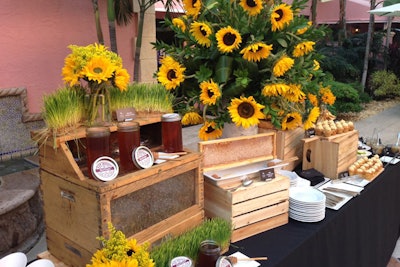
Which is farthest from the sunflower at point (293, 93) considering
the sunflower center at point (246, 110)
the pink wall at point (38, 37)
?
the pink wall at point (38, 37)

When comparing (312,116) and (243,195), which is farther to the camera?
(312,116)

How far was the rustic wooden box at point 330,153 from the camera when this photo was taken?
2320 millimetres

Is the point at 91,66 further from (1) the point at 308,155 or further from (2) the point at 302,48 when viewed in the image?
(1) the point at 308,155

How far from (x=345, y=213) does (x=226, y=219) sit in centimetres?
79

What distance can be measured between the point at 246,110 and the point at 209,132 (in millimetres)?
298

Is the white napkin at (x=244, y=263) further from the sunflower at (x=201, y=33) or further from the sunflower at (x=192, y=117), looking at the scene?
A: the sunflower at (x=201, y=33)

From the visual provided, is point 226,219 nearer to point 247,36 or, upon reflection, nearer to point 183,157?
point 183,157

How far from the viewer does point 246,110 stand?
1.83 metres

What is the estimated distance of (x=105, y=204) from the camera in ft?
4.11

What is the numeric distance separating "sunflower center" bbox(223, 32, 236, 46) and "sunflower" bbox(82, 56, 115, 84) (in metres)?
0.63

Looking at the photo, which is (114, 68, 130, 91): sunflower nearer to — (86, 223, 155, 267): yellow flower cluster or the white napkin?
(86, 223, 155, 267): yellow flower cluster

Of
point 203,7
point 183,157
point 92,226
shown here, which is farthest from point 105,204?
point 203,7

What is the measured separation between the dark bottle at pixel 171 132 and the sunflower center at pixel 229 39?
492 millimetres

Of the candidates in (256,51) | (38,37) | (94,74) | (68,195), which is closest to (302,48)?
(256,51)
